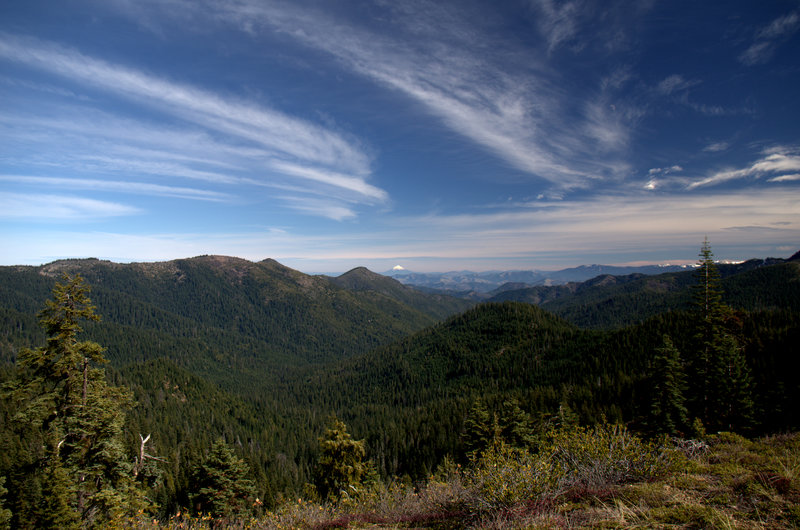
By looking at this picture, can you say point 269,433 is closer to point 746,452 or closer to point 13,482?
point 13,482

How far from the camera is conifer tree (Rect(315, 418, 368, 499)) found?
97.6ft

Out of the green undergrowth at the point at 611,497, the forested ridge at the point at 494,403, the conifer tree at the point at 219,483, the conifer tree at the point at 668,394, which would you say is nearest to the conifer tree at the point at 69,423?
the forested ridge at the point at 494,403

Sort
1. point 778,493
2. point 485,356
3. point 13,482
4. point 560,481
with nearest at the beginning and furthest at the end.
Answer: point 778,493 → point 560,481 → point 13,482 → point 485,356

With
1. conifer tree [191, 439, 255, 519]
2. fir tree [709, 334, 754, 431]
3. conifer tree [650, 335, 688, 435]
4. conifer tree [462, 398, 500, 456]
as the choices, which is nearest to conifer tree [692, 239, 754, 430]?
fir tree [709, 334, 754, 431]

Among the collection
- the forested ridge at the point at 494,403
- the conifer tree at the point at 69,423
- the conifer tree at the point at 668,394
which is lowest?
the forested ridge at the point at 494,403

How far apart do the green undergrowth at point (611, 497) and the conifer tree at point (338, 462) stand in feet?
64.1

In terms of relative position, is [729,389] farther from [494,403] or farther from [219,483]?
[494,403]

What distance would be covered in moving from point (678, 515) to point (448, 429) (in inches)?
3957

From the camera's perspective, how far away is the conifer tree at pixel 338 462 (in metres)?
29.7

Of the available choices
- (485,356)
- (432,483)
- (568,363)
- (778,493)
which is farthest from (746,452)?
(485,356)

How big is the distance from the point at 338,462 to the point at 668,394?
1388 inches

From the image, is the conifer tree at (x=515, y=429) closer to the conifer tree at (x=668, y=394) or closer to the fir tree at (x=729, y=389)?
the conifer tree at (x=668, y=394)

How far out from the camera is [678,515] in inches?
265

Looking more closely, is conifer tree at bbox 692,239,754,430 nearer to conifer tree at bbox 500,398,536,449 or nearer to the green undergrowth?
conifer tree at bbox 500,398,536,449
